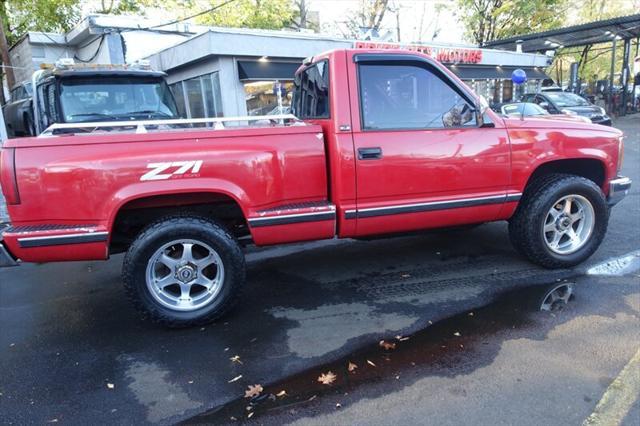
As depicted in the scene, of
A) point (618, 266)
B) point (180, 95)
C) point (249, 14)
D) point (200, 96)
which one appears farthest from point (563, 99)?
point (249, 14)

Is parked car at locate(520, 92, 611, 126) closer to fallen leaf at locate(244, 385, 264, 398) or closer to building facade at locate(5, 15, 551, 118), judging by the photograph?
building facade at locate(5, 15, 551, 118)

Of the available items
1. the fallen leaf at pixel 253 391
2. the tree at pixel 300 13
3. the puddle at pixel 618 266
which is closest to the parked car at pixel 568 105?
the puddle at pixel 618 266

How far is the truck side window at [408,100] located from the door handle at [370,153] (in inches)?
7.3

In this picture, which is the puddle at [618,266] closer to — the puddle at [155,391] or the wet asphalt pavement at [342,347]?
the wet asphalt pavement at [342,347]

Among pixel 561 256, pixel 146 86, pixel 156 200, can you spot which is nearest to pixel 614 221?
pixel 561 256

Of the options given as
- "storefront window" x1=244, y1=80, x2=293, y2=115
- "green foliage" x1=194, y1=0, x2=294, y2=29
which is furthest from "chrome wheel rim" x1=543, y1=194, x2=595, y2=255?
"green foliage" x1=194, y1=0, x2=294, y2=29

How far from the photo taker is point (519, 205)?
4363 millimetres

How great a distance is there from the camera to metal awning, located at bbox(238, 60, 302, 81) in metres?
12.8

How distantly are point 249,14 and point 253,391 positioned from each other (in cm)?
2365

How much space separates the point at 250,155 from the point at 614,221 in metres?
5.03

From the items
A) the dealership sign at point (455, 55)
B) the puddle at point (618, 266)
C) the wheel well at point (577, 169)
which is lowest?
the puddle at point (618, 266)

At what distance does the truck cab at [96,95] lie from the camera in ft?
22.7

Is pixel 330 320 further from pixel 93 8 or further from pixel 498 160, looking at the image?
pixel 93 8

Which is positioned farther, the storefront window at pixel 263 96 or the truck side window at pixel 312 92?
the storefront window at pixel 263 96
